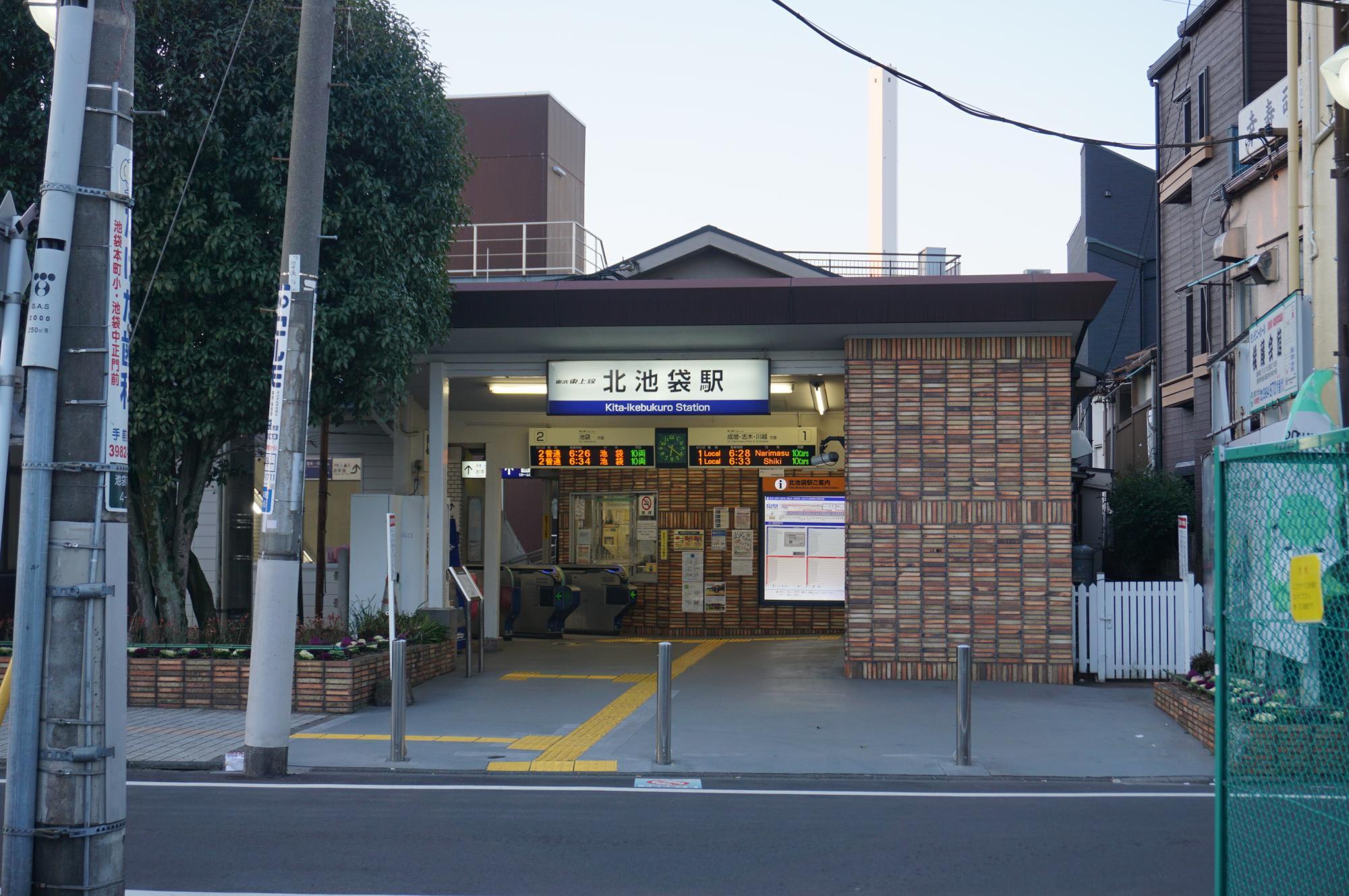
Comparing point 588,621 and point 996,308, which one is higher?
point 996,308

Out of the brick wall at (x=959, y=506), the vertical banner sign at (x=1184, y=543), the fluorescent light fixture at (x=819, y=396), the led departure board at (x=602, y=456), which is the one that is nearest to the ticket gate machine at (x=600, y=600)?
the led departure board at (x=602, y=456)

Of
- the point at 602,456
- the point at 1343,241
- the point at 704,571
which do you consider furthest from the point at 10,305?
the point at 704,571

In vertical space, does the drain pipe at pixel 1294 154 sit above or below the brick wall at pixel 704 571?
above

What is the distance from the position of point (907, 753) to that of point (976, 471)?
495 cm

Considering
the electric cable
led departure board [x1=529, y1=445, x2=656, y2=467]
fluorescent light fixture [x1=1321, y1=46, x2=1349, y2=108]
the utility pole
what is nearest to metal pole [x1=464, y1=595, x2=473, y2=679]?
led departure board [x1=529, y1=445, x2=656, y2=467]

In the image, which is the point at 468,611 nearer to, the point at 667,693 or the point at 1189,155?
the point at 667,693

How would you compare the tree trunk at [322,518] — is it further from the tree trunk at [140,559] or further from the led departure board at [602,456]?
the led departure board at [602,456]

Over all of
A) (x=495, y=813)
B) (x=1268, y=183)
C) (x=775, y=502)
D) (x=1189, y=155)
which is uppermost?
(x=1189, y=155)

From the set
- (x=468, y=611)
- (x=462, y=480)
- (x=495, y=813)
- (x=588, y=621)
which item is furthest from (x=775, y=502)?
(x=495, y=813)

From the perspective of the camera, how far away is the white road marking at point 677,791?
29.5 feet

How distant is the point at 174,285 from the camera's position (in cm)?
1197

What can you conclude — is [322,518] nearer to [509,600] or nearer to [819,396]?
[509,600]

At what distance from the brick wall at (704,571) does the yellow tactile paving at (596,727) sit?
565 centimetres

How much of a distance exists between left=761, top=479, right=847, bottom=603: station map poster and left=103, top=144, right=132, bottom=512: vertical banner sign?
1653 cm
